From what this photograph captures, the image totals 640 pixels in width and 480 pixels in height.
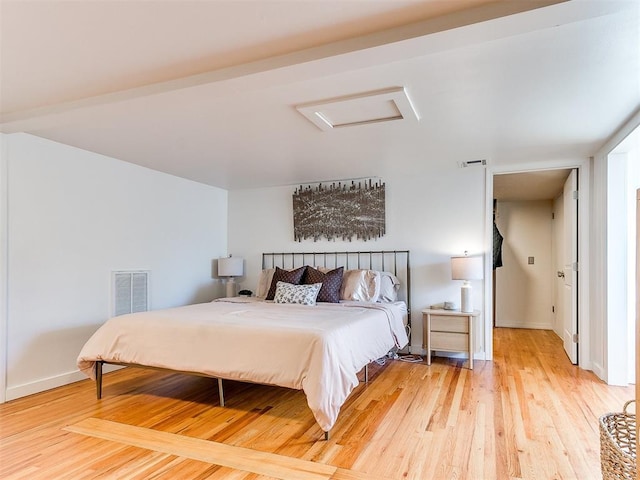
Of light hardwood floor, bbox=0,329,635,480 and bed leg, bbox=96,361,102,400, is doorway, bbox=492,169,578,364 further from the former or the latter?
bed leg, bbox=96,361,102,400

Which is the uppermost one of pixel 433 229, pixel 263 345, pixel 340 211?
pixel 340 211

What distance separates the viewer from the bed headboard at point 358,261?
15.7ft

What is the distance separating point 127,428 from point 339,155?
2917 mm

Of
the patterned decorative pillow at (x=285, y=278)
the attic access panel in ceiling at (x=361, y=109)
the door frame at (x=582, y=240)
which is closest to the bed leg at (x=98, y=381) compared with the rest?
the patterned decorative pillow at (x=285, y=278)

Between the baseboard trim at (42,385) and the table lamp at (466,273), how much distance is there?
3.87 m

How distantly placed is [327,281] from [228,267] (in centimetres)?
163

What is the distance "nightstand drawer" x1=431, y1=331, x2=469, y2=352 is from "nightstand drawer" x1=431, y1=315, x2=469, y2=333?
Answer: 0.14 feet

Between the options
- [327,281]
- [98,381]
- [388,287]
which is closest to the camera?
[98,381]

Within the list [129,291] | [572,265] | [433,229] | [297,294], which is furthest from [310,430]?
[572,265]

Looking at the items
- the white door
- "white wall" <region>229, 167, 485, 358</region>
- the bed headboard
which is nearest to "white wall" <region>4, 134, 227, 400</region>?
the bed headboard

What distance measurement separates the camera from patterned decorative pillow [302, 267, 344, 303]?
432 cm

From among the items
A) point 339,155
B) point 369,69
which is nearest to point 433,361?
point 339,155

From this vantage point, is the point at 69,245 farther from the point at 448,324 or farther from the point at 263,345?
the point at 448,324

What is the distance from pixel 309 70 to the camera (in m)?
1.96
